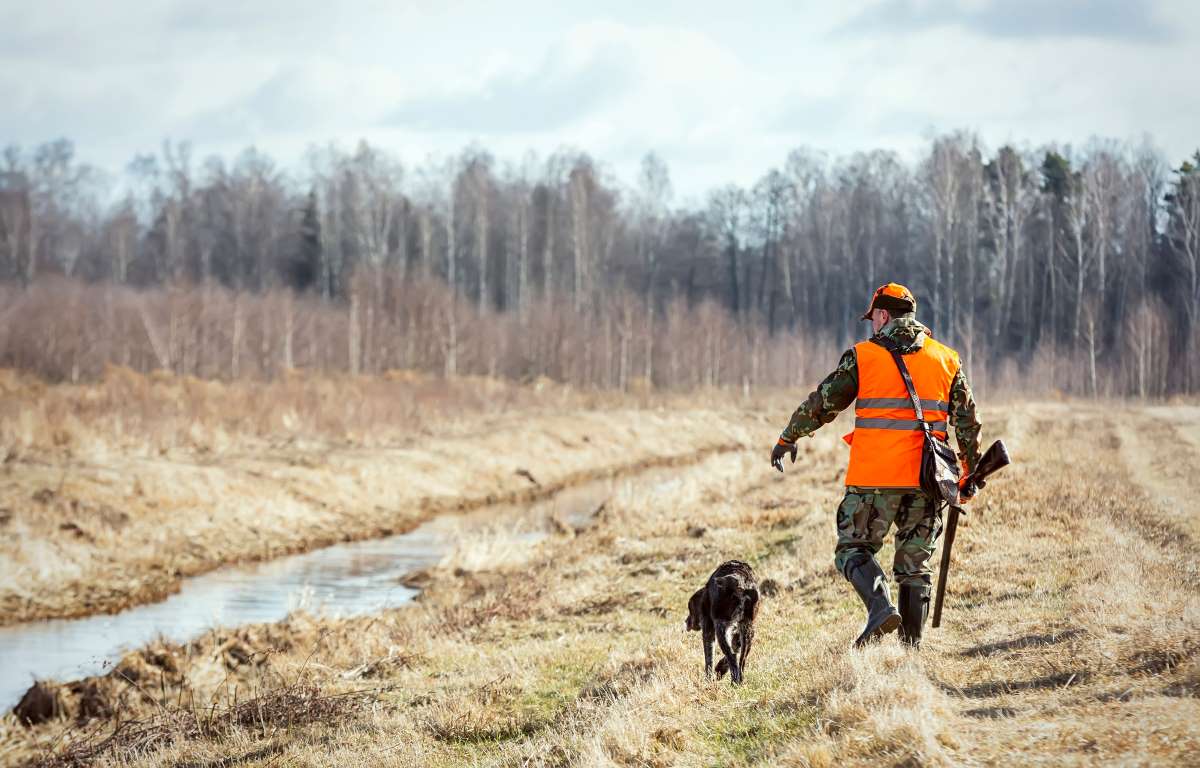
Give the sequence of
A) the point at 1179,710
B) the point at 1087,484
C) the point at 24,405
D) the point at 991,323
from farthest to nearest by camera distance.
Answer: the point at 991,323 < the point at 24,405 < the point at 1087,484 < the point at 1179,710

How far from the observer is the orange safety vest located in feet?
22.1

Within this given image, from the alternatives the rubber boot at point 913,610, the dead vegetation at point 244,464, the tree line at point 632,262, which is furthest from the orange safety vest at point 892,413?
the tree line at point 632,262

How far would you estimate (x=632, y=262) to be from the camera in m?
69.5

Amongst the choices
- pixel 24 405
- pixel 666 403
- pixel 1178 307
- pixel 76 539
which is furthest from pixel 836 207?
pixel 76 539

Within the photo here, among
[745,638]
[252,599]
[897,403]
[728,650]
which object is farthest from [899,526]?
[252,599]

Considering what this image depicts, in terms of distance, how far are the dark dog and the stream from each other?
212 inches

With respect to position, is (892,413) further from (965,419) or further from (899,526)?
(899,526)

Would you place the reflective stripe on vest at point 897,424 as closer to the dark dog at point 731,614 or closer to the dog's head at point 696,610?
the dark dog at point 731,614

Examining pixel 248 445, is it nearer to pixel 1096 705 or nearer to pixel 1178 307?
pixel 1096 705

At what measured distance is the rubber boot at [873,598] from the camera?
21.4ft

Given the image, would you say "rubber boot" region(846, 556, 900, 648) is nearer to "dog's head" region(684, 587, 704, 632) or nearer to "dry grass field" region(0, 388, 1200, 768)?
"dry grass field" region(0, 388, 1200, 768)

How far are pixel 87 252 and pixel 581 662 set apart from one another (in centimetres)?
7136

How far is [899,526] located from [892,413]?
684mm

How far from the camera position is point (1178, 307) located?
51.1 metres
